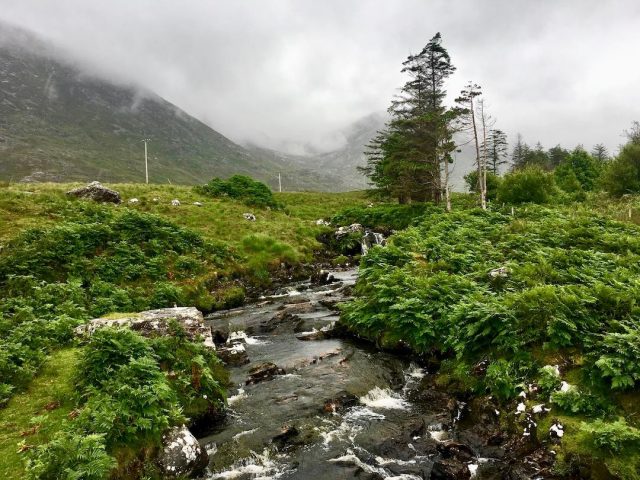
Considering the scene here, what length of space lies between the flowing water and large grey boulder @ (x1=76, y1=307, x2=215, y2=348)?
2.22m

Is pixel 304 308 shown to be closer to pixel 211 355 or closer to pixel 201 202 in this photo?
pixel 211 355

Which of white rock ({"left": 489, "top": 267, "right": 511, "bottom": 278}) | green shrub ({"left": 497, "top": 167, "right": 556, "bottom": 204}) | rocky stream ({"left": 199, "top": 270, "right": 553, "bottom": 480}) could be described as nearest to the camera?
rocky stream ({"left": 199, "top": 270, "right": 553, "bottom": 480})

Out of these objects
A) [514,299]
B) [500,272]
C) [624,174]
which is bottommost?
[514,299]

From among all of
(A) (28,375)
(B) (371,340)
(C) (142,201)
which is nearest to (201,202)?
(C) (142,201)

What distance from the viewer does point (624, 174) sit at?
4881cm

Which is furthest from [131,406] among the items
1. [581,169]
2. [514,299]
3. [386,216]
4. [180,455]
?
[581,169]

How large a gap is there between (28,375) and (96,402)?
2.86 meters

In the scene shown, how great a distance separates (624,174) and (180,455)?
59.4 metres

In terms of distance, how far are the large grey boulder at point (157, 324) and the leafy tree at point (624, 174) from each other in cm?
5486

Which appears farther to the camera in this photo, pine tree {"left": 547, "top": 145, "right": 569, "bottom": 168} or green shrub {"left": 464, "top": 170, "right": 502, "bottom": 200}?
pine tree {"left": 547, "top": 145, "right": 569, "bottom": 168}

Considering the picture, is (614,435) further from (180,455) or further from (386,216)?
(386,216)

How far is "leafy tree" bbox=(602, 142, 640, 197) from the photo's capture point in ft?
159

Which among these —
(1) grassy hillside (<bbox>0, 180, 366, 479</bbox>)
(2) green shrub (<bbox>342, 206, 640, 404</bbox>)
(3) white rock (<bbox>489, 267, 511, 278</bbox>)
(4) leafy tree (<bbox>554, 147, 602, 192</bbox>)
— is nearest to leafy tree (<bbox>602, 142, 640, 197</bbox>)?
(4) leafy tree (<bbox>554, 147, 602, 192</bbox>)

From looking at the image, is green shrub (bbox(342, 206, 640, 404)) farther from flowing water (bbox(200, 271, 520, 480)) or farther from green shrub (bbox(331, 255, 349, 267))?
green shrub (bbox(331, 255, 349, 267))
